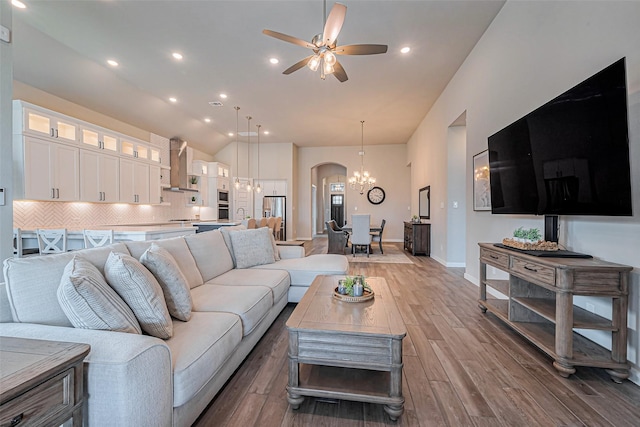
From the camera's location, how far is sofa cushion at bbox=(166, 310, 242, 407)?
118 centimetres

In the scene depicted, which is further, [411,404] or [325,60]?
[325,60]

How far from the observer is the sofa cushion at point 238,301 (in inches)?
72.0

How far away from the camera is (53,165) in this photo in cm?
427

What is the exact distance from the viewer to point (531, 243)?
2238mm

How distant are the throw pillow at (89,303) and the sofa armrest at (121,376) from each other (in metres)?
0.05

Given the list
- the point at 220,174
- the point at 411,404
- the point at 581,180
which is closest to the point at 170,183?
the point at 220,174

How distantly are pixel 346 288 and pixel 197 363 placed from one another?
110cm

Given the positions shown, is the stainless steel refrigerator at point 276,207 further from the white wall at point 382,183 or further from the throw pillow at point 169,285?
the throw pillow at point 169,285

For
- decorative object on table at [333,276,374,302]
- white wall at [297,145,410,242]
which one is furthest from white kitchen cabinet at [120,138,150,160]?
decorative object on table at [333,276,374,302]

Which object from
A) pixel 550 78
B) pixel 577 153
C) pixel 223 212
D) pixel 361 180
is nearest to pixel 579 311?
pixel 577 153

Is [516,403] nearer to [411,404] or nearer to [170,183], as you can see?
[411,404]

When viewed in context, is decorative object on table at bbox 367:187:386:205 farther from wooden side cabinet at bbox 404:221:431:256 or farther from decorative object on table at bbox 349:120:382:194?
wooden side cabinet at bbox 404:221:431:256

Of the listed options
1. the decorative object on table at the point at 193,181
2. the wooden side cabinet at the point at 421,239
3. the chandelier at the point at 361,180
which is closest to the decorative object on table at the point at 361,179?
the chandelier at the point at 361,180

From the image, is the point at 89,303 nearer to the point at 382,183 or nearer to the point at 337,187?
the point at 382,183
